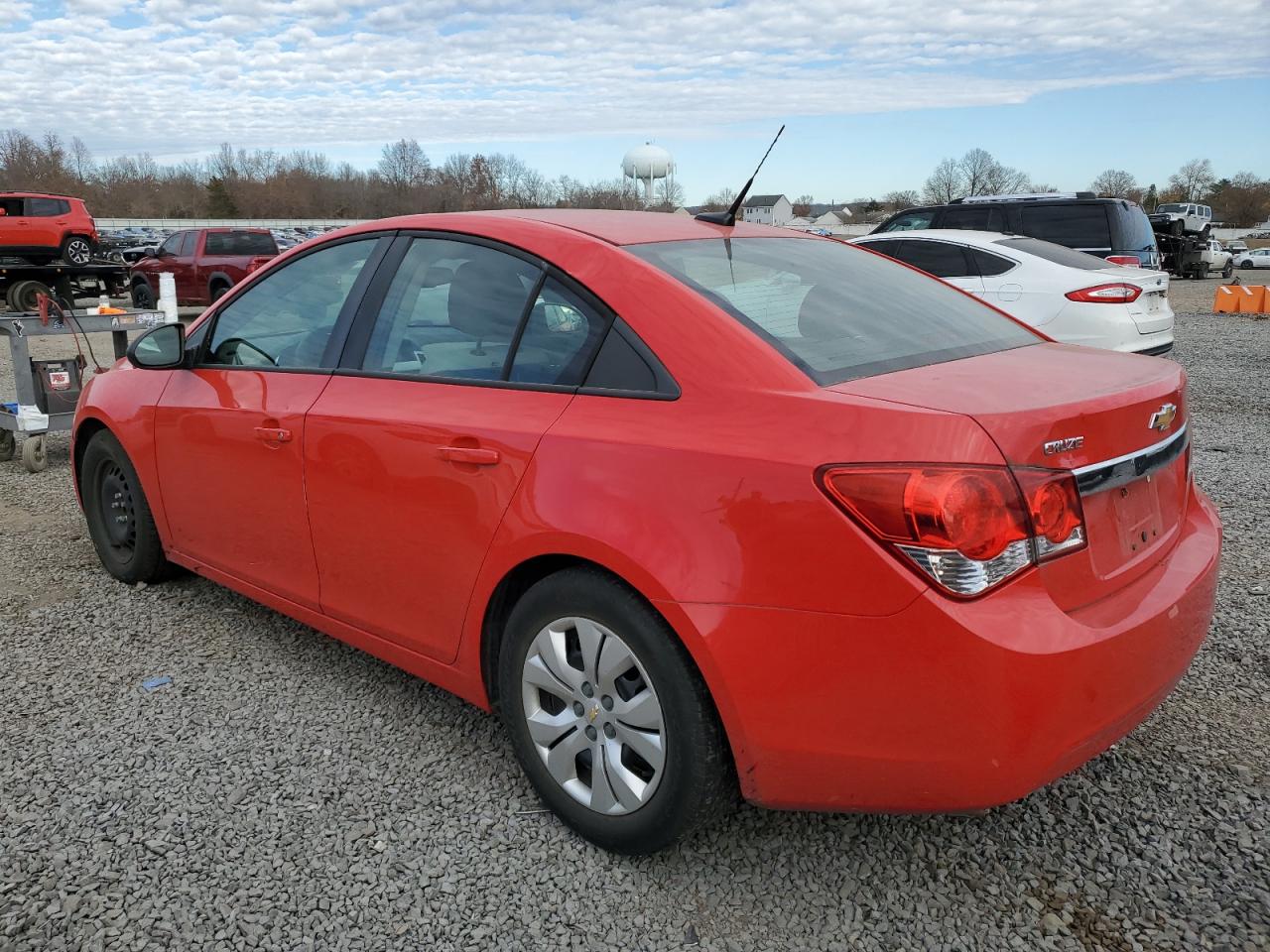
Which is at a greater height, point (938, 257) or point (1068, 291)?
point (938, 257)

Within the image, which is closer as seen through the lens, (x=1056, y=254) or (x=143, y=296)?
(x=1056, y=254)

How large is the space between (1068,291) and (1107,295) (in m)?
0.32

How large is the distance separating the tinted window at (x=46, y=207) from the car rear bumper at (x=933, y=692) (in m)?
23.2

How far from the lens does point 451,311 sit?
2.92 meters

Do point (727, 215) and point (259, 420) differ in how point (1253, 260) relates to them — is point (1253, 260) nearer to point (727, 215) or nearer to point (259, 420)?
point (727, 215)

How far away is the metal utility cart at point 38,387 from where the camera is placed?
22.3 feet

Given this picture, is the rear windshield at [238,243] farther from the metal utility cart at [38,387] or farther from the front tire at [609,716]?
the front tire at [609,716]

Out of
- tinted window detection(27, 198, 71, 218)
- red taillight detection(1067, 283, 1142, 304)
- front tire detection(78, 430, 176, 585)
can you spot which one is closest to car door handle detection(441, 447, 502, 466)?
front tire detection(78, 430, 176, 585)

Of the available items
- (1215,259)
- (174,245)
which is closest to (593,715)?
(174,245)

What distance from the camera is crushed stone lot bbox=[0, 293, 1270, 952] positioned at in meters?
2.23

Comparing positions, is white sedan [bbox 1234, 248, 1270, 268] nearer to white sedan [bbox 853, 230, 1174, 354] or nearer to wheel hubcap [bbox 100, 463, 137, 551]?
white sedan [bbox 853, 230, 1174, 354]

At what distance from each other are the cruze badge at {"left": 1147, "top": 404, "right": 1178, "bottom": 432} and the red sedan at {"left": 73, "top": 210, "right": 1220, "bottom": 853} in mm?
17

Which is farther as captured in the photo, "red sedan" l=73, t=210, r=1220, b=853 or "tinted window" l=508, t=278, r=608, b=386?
"tinted window" l=508, t=278, r=608, b=386

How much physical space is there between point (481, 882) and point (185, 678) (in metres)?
1.68
